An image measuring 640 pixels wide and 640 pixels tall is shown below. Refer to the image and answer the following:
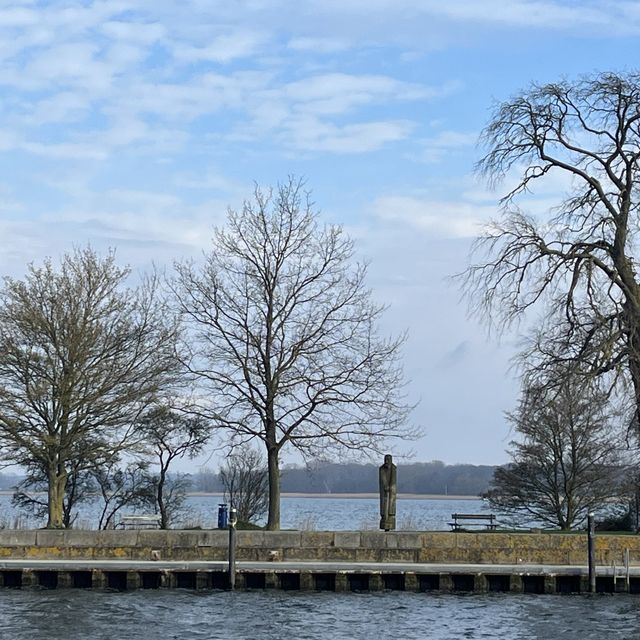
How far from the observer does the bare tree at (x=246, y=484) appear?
46.6 m

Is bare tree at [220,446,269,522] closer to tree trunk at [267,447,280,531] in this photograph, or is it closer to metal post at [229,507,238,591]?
tree trunk at [267,447,280,531]

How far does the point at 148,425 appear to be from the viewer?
41.7m

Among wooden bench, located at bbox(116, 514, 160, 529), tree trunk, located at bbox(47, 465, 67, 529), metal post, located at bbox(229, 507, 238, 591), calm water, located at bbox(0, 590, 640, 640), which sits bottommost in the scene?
calm water, located at bbox(0, 590, 640, 640)

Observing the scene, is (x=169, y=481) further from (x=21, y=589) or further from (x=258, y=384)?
(x=21, y=589)

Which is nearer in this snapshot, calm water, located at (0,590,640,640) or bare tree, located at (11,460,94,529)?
calm water, located at (0,590,640,640)

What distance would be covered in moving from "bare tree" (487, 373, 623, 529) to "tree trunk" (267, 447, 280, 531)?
9.47 meters

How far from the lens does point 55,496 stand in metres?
38.9

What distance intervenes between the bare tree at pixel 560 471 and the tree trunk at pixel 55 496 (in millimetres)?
16460

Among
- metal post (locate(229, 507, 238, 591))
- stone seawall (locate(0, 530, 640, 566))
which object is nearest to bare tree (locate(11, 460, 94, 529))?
stone seawall (locate(0, 530, 640, 566))

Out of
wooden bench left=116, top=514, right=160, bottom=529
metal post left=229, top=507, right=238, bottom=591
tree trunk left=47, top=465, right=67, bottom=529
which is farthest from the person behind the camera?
wooden bench left=116, top=514, right=160, bottom=529

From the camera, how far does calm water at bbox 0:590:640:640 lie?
85.1 ft

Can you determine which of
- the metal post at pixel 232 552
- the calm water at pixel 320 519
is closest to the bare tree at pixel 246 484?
the calm water at pixel 320 519

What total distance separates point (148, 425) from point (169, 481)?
7.08m

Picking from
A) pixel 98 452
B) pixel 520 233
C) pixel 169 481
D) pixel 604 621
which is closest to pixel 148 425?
pixel 98 452
